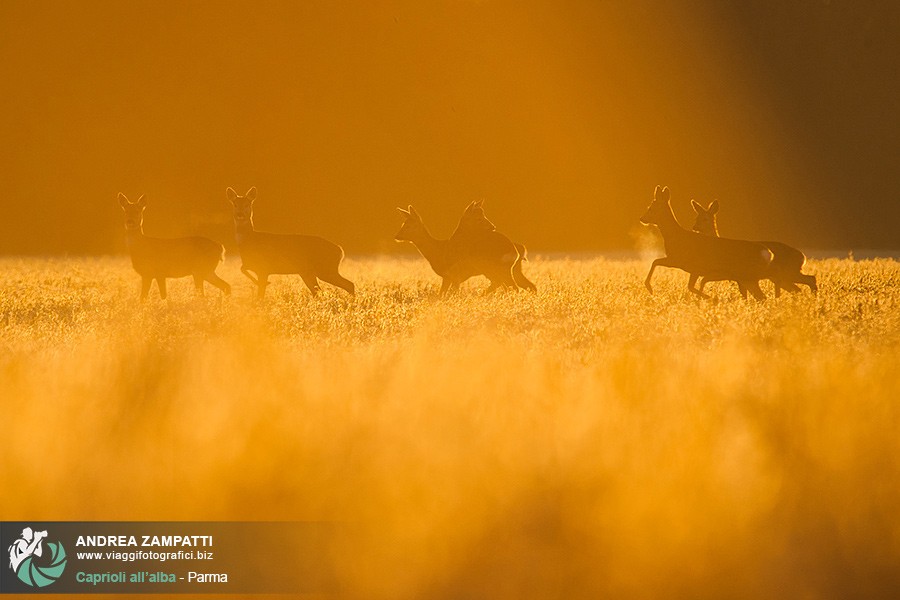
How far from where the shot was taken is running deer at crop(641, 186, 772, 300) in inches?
563

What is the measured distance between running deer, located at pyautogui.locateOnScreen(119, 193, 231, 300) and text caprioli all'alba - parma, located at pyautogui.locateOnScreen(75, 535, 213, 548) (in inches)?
457

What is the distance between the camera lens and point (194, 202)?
65062 mm

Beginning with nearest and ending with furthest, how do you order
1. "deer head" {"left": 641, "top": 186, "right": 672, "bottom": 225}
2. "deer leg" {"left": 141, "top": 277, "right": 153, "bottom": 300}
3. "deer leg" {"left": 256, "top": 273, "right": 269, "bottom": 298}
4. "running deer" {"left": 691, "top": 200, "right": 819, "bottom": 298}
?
1. "running deer" {"left": 691, "top": 200, "right": 819, "bottom": 298}
2. "deer head" {"left": 641, "top": 186, "right": 672, "bottom": 225}
3. "deer leg" {"left": 256, "top": 273, "right": 269, "bottom": 298}
4. "deer leg" {"left": 141, "top": 277, "right": 153, "bottom": 300}

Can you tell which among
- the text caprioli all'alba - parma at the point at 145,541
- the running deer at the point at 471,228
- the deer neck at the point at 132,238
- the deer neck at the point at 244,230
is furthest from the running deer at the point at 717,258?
the text caprioli all'alba - parma at the point at 145,541

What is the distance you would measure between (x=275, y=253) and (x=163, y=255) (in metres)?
1.80

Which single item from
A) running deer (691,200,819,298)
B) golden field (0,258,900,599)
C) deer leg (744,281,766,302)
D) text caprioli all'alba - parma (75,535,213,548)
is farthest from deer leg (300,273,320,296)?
text caprioli all'alba - parma (75,535,213,548)

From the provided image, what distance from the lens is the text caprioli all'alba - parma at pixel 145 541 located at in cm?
486

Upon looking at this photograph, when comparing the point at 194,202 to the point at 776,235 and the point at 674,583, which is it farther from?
the point at 674,583

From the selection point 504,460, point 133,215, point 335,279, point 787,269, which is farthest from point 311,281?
point 504,460

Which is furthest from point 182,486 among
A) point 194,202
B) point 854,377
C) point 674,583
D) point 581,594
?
point 194,202

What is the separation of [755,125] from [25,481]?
7679 cm

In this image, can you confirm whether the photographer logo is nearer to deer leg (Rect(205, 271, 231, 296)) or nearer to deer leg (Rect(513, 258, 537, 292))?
deer leg (Rect(205, 271, 231, 296))

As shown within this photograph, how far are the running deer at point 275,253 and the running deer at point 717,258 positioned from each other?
460 cm

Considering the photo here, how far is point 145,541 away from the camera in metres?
4.92
